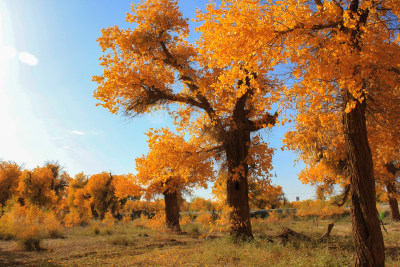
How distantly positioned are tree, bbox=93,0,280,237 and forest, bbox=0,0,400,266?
50mm

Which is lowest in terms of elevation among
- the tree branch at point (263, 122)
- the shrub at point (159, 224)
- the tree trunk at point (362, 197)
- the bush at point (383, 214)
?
the bush at point (383, 214)

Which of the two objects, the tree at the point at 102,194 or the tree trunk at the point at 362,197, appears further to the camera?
the tree at the point at 102,194

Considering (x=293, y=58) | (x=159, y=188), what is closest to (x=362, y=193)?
(x=293, y=58)

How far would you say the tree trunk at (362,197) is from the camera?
5.17 m

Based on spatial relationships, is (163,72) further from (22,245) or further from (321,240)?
(22,245)

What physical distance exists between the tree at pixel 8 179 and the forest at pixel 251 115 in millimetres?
18110

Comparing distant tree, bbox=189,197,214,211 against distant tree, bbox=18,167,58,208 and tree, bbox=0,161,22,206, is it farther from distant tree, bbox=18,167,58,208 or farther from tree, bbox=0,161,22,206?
tree, bbox=0,161,22,206

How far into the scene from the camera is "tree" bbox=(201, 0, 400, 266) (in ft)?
15.5

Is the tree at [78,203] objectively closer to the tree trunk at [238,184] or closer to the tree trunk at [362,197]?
the tree trunk at [238,184]

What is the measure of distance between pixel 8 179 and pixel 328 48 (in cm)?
3984

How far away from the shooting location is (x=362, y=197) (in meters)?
5.32

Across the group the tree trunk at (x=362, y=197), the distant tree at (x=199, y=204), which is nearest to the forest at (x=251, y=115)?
the tree trunk at (x=362, y=197)

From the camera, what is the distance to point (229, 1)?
5.84 m

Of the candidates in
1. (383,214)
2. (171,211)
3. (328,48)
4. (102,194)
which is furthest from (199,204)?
(328,48)
